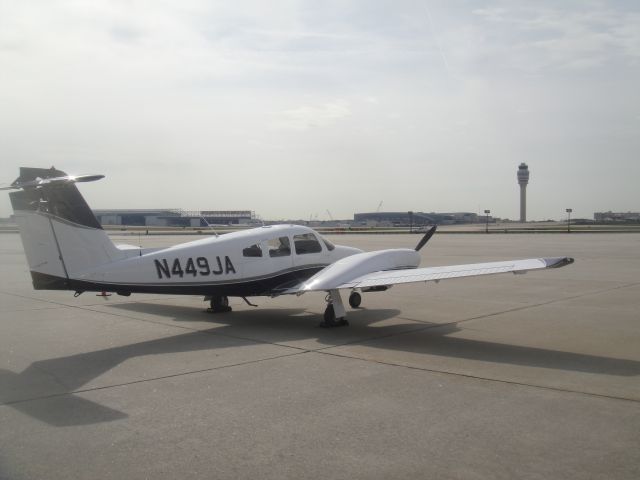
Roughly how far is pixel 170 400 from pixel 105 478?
227 cm

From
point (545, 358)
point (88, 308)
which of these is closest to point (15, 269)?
point (88, 308)

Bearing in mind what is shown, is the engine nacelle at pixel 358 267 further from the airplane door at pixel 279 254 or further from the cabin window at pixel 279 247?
the cabin window at pixel 279 247

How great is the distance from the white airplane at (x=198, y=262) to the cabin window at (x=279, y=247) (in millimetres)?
24

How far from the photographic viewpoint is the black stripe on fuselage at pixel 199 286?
34.7 feet

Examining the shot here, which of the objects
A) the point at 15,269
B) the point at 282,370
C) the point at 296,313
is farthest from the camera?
the point at 15,269

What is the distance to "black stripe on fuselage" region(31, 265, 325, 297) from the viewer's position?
1056 centimetres

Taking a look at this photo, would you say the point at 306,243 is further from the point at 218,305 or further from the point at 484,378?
the point at 484,378

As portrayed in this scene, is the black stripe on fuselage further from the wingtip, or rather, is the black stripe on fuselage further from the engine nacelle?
the wingtip

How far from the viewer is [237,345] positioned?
1059cm

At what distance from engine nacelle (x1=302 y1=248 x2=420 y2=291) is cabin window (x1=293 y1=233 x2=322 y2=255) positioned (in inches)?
41.3

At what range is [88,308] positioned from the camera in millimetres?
15492

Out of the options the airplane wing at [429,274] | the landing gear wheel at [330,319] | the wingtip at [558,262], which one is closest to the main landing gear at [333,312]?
the landing gear wheel at [330,319]

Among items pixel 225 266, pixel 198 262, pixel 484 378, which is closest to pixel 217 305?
pixel 225 266

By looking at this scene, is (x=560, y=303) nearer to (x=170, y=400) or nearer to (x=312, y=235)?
(x=312, y=235)
